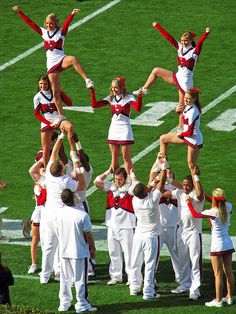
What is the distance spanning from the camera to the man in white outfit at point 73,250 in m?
20.3

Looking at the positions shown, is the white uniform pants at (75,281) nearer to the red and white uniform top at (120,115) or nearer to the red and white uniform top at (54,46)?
the red and white uniform top at (120,115)

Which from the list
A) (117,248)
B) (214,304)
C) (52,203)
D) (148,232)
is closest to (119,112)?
(52,203)

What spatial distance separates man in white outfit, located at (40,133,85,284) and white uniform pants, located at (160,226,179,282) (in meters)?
1.53

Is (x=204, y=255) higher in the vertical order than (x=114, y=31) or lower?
lower

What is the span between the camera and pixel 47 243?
21.4 metres

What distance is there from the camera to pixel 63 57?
2380cm

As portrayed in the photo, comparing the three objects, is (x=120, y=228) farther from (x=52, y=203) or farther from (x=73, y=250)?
(x=73, y=250)

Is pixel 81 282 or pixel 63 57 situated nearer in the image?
pixel 81 282

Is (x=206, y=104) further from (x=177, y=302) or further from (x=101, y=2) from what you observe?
(x=177, y=302)

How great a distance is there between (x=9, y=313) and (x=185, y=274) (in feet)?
12.6

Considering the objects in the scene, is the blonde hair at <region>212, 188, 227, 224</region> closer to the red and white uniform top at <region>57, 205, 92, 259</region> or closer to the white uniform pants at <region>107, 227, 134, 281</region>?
the white uniform pants at <region>107, 227, 134, 281</region>

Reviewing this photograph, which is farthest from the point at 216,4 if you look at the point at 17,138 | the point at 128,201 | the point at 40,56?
the point at 128,201

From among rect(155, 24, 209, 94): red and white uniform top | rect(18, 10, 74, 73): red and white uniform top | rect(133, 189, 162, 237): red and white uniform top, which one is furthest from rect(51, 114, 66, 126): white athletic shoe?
rect(133, 189, 162, 237): red and white uniform top

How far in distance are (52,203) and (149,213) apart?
Result: 64.2 inches
